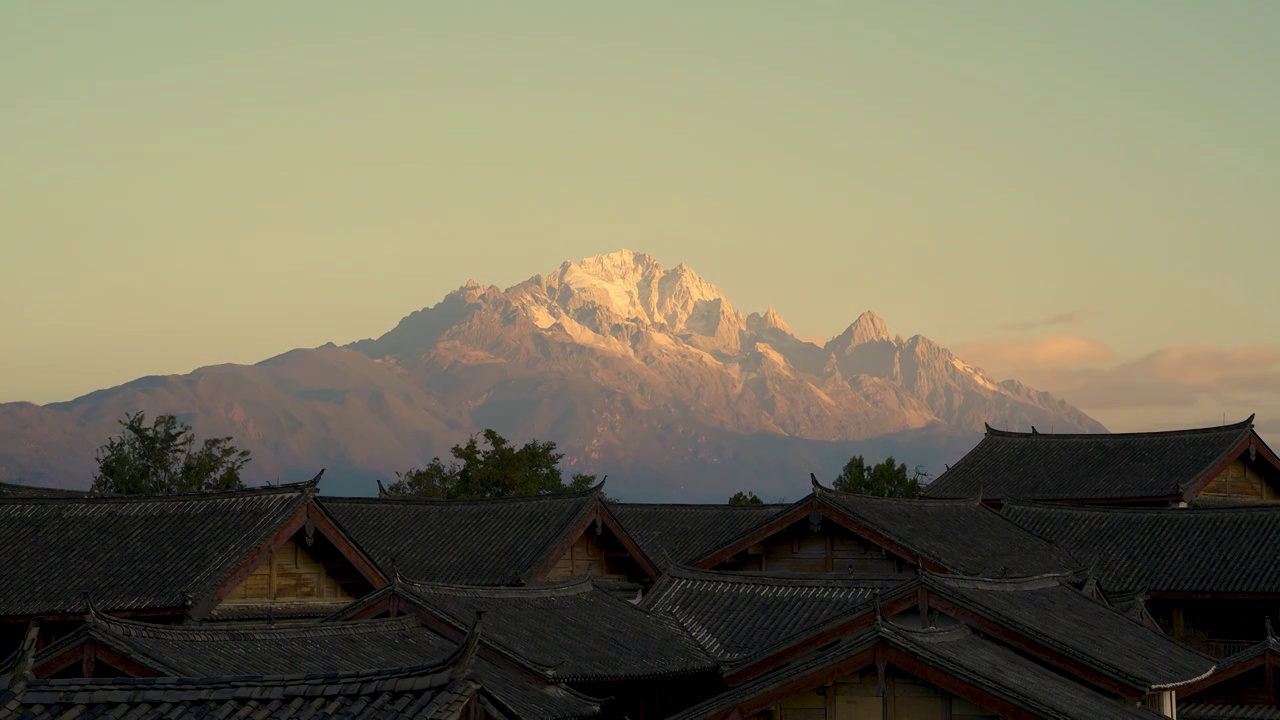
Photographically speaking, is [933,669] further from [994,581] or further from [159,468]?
[159,468]

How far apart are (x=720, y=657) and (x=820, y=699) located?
28.9 ft

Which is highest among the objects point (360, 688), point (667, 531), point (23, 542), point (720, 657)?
point (667, 531)

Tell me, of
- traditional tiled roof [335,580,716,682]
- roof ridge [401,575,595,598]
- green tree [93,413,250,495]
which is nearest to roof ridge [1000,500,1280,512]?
roof ridge [401,575,595,598]

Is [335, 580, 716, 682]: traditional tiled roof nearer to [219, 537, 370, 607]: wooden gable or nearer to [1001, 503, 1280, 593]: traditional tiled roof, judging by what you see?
[219, 537, 370, 607]: wooden gable

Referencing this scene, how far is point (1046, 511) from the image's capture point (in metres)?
53.8

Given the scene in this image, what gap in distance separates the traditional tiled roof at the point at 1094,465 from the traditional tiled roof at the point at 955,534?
410 inches

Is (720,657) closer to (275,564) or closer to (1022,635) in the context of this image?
(1022,635)

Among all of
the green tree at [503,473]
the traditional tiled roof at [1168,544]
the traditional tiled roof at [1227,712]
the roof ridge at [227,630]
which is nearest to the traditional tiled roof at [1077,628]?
the traditional tiled roof at [1227,712]

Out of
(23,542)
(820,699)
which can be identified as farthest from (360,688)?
(23,542)

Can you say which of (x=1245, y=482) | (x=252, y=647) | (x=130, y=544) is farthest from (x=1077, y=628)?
(x=1245, y=482)

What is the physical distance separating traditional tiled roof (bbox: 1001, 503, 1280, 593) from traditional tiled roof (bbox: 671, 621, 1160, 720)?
22.8 metres

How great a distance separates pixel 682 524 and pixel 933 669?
3134cm

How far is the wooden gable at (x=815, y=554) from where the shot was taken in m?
37.4

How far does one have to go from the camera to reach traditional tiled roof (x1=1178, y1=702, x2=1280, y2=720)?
3588 cm
